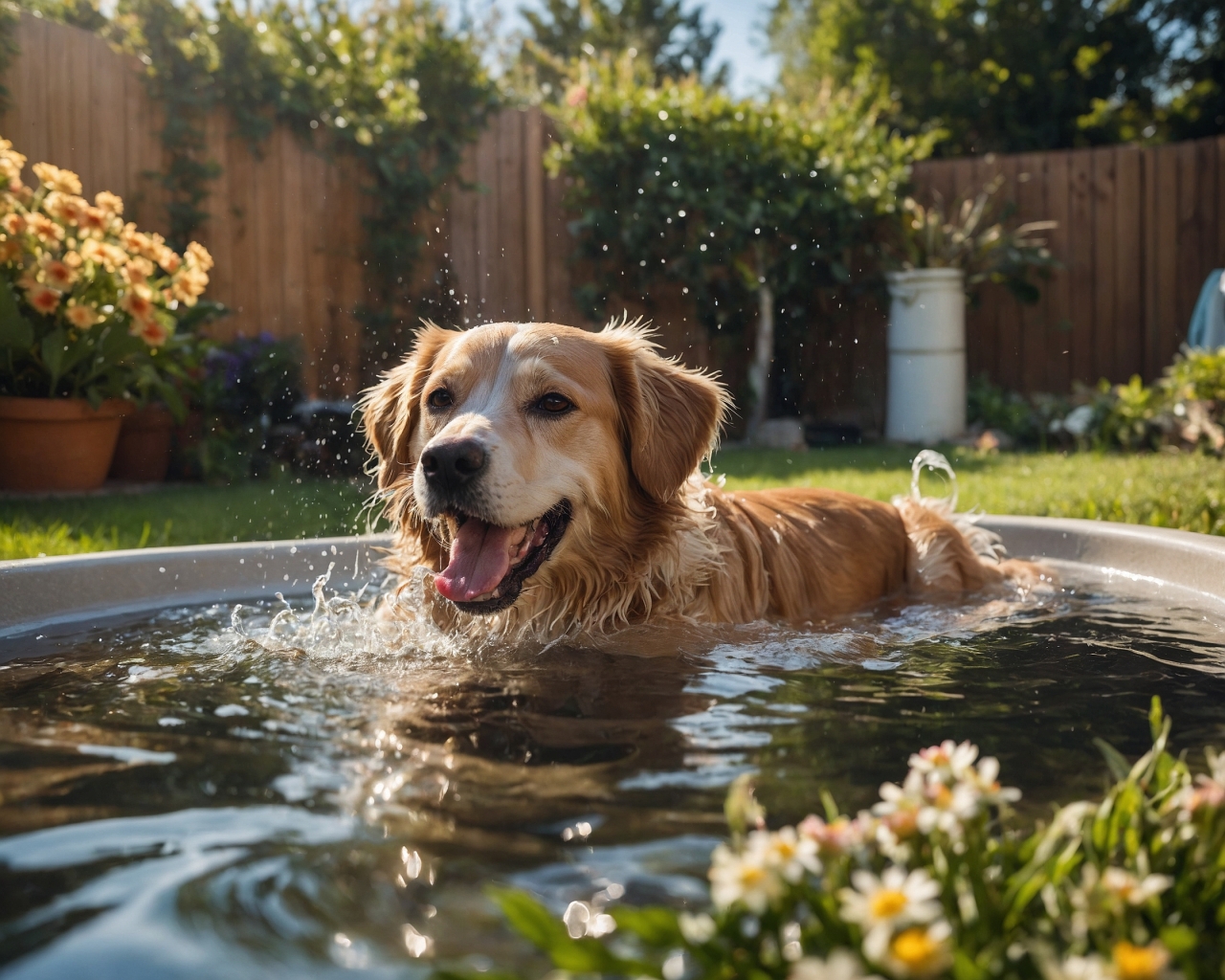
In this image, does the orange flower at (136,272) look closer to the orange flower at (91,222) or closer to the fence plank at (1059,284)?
the orange flower at (91,222)

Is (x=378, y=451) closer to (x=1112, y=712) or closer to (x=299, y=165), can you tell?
(x=1112, y=712)

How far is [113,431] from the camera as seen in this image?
7281mm

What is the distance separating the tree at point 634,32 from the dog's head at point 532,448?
34537 mm

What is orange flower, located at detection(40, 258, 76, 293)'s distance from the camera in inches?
253

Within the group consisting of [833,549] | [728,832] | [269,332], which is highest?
[269,332]

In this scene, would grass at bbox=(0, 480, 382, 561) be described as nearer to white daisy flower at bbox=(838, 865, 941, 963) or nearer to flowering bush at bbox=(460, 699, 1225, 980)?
flowering bush at bbox=(460, 699, 1225, 980)

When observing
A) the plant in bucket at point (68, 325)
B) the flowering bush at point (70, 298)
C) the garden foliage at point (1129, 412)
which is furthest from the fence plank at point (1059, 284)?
the flowering bush at point (70, 298)

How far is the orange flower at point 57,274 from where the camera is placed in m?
6.42

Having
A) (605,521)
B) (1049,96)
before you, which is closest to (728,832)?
(605,521)

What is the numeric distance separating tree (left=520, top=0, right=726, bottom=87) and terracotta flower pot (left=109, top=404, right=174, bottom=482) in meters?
30.7

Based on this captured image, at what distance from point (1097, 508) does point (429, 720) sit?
15.1 ft

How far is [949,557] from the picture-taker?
15.2 ft

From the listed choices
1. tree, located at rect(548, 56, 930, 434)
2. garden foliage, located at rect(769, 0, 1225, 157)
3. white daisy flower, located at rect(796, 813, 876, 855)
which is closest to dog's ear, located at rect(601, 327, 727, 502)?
white daisy flower, located at rect(796, 813, 876, 855)

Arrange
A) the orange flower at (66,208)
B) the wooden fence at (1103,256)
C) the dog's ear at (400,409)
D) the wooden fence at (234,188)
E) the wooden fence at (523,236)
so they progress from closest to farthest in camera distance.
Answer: the dog's ear at (400,409), the orange flower at (66,208), the wooden fence at (234,188), the wooden fence at (523,236), the wooden fence at (1103,256)
